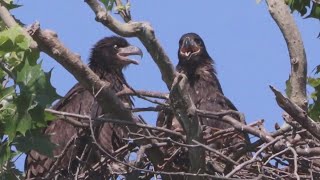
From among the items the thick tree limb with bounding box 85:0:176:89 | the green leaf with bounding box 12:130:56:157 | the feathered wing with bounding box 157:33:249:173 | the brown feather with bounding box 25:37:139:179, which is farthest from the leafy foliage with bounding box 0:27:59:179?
the feathered wing with bounding box 157:33:249:173

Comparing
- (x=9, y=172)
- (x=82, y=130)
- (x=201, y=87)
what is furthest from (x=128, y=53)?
(x=9, y=172)

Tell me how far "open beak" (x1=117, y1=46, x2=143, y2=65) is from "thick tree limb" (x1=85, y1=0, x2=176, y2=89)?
12.6 ft

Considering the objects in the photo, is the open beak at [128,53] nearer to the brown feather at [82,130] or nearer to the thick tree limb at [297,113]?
the brown feather at [82,130]

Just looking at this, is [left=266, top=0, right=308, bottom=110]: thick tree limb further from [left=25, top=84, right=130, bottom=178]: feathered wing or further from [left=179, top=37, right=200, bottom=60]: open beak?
[left=179, top=37, right=200, bottom=60]: open beak

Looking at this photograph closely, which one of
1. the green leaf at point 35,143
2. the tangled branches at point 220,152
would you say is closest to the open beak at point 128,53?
the tangled branches at point 220,152

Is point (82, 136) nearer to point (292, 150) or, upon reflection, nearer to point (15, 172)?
point (15, 172)

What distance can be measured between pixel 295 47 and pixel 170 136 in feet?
4.17

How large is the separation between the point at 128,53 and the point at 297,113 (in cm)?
422

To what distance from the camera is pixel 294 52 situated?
879 cm

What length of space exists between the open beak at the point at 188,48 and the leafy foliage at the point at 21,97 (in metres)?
3.74

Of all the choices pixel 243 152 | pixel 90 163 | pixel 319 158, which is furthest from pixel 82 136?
pixel 319 158

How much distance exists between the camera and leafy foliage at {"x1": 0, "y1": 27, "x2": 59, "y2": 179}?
25.5ft

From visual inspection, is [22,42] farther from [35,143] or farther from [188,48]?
[188,48]

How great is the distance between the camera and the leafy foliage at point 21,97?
7770 millimetres
